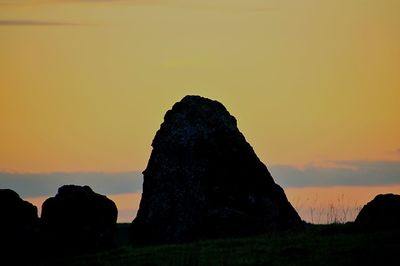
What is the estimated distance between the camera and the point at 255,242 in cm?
3538

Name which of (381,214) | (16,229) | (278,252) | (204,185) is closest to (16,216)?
(16,229)

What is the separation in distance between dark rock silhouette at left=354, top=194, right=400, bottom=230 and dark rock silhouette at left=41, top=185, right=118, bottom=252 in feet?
38.2

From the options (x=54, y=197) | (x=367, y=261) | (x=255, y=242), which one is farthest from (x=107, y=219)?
(x=367, y=261)

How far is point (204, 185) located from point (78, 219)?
6.05m

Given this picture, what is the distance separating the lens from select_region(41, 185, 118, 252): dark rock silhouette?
136 feet

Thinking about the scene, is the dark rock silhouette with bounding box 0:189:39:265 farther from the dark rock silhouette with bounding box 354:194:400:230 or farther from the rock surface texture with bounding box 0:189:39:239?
the dark rock silhouette with bounding box 354:194:400:230

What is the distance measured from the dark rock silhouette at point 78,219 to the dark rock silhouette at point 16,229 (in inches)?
38.9

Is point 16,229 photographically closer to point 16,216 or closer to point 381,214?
point 16,216

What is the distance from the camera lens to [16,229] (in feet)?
132

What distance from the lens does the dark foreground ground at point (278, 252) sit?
100.0 feet

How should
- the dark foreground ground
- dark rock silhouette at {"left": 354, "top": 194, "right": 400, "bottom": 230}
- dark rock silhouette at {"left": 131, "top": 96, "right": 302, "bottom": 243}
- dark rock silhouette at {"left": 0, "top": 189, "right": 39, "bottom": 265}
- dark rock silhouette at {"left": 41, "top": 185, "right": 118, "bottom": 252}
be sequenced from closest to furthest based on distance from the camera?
1. the dark foreground ground
2. dark rock silhouette at {"left": 354, "top": 194, "right": 400, "bottom": 230}
3. dark rock silhouette at {"left": 0, "top": 189, "right": 39, "bottom": 265}
4. dark rock silhouette at {"left": 41, "top": 185, "right": 118, "bottom": 252}
5. dark rock silhouette at {"left": 131, "top": 96, "right": 302, "bottom": 243}

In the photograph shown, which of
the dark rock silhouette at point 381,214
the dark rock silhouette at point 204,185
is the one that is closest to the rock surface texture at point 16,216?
the dark rock silhouette at point 204,185

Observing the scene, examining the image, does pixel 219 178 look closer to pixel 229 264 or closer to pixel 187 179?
A: pixel 187 179

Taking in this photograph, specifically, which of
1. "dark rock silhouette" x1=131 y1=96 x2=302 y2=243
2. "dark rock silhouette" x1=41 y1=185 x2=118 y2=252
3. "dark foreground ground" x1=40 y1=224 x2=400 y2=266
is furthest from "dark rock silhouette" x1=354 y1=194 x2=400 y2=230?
"dark rock silhouette" x1=41 y1=185 x2=118 y2=252
